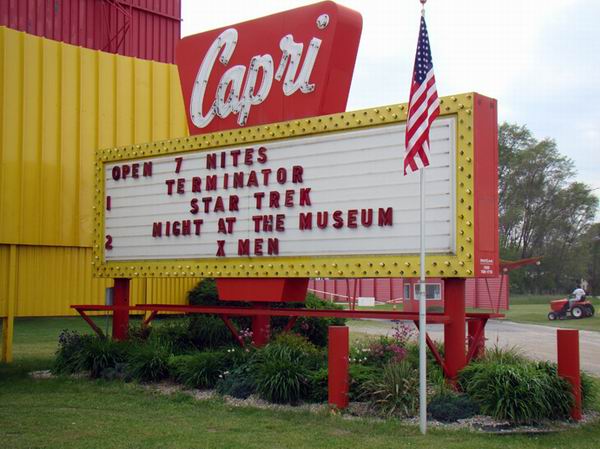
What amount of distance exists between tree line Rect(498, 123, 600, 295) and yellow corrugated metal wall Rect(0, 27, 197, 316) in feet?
190

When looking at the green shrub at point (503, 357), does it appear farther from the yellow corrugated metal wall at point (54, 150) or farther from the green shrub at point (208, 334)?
the yellow corrugated metal wall at point (54, 150)

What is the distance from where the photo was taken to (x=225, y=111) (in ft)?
45.8

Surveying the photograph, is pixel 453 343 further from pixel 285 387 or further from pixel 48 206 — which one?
pixel 48 206

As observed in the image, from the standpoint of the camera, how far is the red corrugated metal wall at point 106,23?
27.2 m

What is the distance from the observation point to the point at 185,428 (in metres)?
9.68

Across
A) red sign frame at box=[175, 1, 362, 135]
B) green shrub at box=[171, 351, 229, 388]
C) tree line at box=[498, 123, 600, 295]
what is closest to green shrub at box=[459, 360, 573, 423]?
green shrub at box=[171, 351, 229, 388]

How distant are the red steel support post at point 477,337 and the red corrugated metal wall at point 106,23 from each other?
807 inches

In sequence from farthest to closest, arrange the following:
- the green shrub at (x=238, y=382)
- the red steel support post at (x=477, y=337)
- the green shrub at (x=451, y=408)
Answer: the green shrub at (x=238, y=382)
the red steel support post at (x=477, y=337)
the green shrub at (x=451, y=408)

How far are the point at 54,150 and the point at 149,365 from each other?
7122 mm

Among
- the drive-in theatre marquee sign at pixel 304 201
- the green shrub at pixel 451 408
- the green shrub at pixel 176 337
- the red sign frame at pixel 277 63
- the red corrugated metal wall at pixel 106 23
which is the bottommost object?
the green shrub at pixel 451 408

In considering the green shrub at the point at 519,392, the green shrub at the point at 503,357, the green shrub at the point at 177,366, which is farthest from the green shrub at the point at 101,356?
the green shrub at the point at 519,392

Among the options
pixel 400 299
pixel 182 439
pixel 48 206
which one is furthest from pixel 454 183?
pixel 400 299

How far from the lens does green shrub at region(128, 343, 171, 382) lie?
13.2 m

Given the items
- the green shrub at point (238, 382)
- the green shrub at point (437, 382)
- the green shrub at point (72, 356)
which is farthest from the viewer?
the green shrub at point (72, 356)
